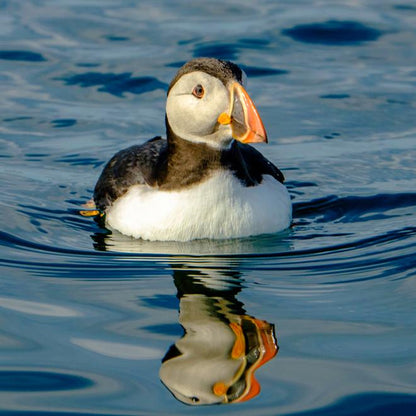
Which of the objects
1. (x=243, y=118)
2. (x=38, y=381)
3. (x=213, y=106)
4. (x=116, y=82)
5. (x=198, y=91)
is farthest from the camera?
(x=116, y=82)

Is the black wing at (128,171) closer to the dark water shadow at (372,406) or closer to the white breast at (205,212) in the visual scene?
the white breast at (205,212)

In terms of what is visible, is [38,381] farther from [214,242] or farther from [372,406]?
[214,242]

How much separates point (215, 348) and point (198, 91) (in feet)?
6.88

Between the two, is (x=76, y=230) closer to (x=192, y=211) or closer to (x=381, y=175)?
(x=192, y=211)

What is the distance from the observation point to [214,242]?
7.53 metres

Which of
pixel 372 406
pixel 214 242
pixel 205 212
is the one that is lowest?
pixel 372 406

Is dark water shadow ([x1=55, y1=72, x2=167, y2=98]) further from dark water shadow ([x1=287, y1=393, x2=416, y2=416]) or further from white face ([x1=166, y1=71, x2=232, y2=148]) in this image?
dark water shadow ([x1=287, y1=393, x2=416, y2=416])

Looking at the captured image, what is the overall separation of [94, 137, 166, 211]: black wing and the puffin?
0.04 ft

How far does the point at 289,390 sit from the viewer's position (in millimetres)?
5242

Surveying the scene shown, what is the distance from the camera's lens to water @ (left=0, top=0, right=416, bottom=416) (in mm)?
5395

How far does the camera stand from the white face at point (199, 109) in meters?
7.04

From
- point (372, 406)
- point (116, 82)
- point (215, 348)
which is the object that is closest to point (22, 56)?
point (116, 82)

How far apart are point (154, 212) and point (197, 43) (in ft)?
19.7

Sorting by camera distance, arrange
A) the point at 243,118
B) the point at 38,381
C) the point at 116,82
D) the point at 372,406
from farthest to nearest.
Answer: the point at 116,82, the point at 243,118, the point at 38,381, the point at 372,406
